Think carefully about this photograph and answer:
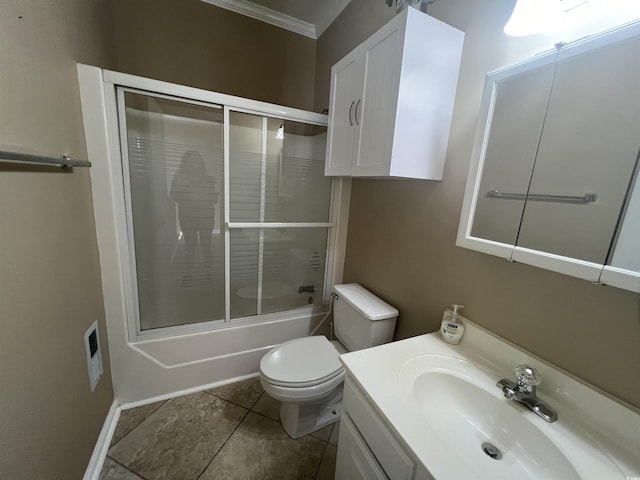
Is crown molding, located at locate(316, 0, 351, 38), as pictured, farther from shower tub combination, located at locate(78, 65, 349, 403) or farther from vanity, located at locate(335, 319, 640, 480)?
vanity, located at locate(335, 319, 640, 480)

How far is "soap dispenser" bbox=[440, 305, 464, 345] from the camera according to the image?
1.03 metres

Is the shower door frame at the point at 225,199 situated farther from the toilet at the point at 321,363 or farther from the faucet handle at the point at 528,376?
the faucet handle at the point at 528,376

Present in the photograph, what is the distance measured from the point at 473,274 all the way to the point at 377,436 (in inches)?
27.2

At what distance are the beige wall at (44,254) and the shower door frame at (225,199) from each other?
134mm

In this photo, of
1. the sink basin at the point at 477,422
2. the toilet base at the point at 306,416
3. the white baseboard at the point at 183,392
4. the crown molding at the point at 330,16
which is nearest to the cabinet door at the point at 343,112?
the crown molding at the point at 330,16

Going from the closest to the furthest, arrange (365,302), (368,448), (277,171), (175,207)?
(368,448) < (365,302) < (175,207) < (277,171)

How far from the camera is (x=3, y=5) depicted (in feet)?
2.24

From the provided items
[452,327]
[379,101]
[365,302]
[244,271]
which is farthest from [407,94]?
[244,271]

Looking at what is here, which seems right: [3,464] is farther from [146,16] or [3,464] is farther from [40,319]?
→ [146,16]

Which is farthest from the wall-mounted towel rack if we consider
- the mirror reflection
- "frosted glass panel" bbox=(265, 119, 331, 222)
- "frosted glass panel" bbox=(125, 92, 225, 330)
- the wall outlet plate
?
the mirror reflection

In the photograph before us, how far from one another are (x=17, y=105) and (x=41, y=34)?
0.33 metres

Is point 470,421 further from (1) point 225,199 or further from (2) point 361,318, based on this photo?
(1) point 225,199

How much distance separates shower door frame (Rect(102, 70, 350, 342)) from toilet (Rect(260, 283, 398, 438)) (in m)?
0.45

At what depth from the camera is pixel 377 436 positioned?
746 millimetres
